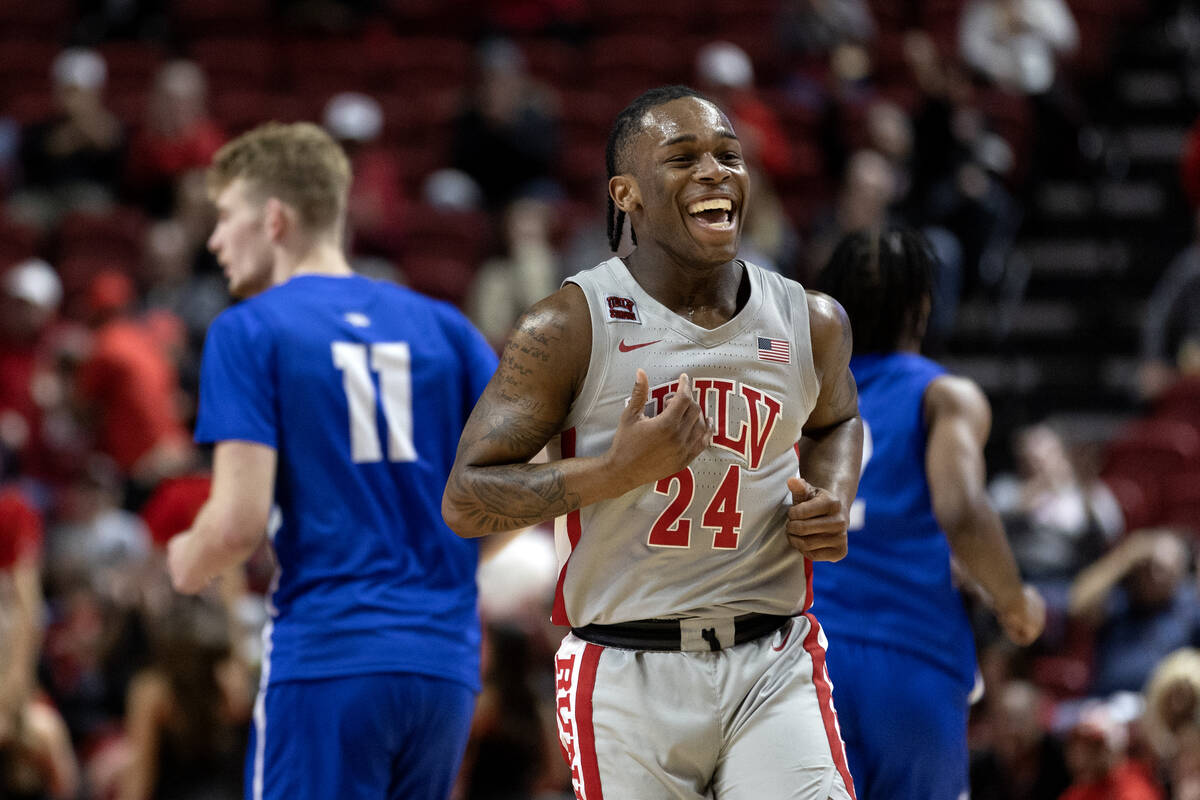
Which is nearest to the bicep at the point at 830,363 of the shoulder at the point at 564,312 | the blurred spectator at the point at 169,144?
the shoulder at the point at 564,312

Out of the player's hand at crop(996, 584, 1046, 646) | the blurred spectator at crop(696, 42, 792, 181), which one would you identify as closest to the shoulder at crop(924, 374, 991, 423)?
the player's hand at crop(996, 584, 1046, 646)

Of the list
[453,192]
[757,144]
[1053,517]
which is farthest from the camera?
[453,192]

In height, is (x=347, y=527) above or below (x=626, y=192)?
below

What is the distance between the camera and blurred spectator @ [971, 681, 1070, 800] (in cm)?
675

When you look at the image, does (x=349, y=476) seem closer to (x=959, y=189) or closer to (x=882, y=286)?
(x=882, y=286)

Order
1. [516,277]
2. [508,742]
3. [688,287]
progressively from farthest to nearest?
1. [516,277]
2. [508,742]
3. [688,287]

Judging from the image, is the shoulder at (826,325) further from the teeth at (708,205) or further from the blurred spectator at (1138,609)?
the blurred spectator at (1138,609)

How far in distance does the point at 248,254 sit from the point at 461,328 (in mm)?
615

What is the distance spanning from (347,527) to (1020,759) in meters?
4.12

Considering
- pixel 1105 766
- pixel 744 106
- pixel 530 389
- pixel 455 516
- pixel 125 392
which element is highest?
pixel 744 106

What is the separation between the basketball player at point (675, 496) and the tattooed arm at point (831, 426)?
27 millimetres

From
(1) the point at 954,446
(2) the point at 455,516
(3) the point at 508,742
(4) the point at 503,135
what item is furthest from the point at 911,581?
(4) the point at 503,135

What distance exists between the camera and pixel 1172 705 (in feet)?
21.4

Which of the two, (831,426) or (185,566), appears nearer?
(831,426)
